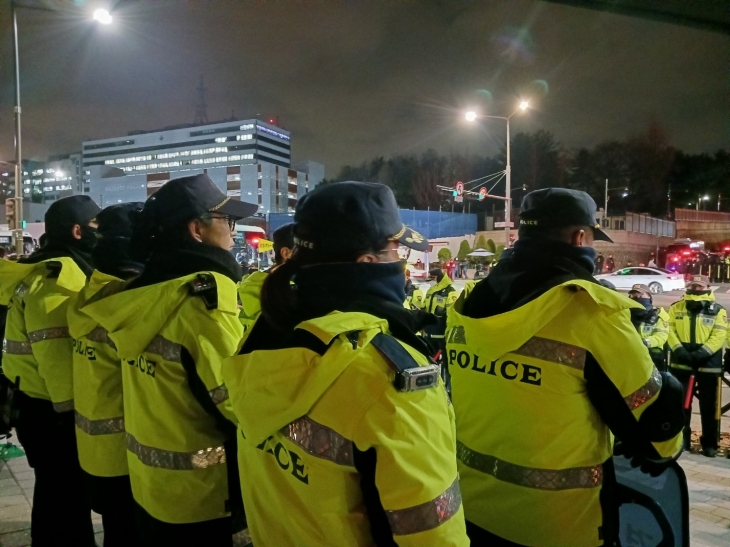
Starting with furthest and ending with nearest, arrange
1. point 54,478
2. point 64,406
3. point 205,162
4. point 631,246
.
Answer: point 205,162 → point 631,246 → point 54,478 → point 64,406

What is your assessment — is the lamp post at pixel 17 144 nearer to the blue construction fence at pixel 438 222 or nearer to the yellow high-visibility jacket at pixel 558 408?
the yellow high-visibility jacket at pixel 558 408

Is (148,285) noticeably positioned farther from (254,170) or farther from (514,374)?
(254,170)

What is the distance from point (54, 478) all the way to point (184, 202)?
7.15 feet

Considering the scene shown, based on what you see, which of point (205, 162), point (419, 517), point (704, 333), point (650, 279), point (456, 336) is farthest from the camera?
point (205, 162)

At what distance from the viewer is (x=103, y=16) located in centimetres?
1010

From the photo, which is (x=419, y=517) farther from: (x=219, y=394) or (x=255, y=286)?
(x=255, y=286)

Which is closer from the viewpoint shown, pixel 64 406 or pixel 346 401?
pixel 346 401

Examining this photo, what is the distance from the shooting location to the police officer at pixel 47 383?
3.37 meters

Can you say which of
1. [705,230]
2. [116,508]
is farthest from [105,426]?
[705,230]

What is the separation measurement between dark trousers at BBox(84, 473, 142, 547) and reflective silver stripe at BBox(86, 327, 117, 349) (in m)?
0.70

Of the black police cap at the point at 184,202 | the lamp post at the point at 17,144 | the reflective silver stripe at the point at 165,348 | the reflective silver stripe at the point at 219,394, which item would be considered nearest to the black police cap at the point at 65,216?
the black police cap at the point at 184,202

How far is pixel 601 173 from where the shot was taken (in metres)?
58.8

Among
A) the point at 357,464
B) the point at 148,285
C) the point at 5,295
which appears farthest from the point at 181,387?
the point at 5,295

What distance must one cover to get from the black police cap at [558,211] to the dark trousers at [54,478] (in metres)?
2.96
